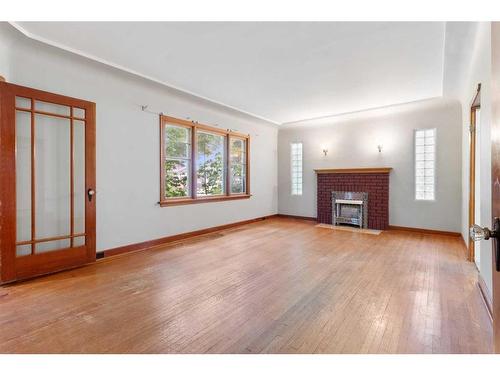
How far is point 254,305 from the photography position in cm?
245

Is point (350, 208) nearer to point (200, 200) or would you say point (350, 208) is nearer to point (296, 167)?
point (296, 167)

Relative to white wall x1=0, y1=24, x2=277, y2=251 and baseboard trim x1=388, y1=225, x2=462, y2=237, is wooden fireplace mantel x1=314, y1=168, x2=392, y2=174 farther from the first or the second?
white wall x1=0, y1=24, x2=277, y2=251

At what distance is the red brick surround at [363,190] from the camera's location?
19.8 feet

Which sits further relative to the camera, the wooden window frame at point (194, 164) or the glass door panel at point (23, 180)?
the wooden window frame at point (194, 164)

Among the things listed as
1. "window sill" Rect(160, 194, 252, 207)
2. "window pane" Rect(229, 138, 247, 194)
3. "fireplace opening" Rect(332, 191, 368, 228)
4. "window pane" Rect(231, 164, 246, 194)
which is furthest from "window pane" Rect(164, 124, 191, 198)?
"fireplace opening" Rect(332, 191, 368, 228)

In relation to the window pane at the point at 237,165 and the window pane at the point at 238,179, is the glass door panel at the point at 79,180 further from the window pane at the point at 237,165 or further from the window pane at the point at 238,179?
the window pane at the point at 238,179

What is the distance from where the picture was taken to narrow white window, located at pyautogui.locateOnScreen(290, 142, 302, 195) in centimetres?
756

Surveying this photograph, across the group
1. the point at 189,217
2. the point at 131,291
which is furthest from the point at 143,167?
the point at 131,291

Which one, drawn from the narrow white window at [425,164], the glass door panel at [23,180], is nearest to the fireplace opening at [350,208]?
the narrow white window at [425,164]

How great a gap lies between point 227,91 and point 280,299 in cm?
354

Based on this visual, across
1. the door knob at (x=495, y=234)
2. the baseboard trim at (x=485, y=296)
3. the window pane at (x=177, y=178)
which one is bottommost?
the baseboard trim at (x=485, y=296)

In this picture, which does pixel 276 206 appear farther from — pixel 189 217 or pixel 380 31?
pixel 380 31

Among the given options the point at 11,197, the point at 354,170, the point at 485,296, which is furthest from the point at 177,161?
the point at 485,296

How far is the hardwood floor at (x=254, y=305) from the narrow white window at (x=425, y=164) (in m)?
1.77
